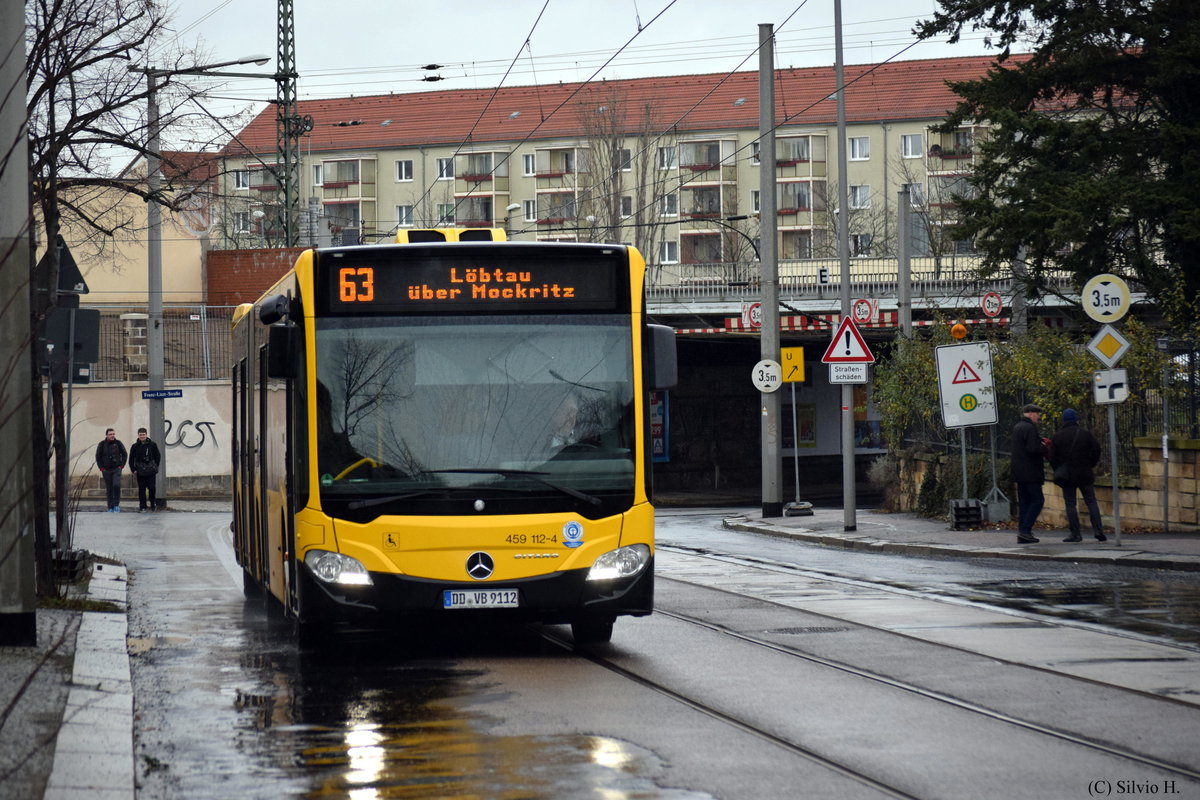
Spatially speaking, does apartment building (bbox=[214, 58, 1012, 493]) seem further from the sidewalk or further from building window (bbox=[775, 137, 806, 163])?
the sidewalk

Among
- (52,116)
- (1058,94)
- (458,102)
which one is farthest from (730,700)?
(458,102)

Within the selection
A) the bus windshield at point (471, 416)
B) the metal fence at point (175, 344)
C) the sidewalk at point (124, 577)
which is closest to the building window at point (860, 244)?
the metal fence at point (175, 344)

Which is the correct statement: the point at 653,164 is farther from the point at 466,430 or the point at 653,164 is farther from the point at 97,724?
the point at 97,724

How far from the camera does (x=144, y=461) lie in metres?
35.3

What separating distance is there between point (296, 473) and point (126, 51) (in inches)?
315

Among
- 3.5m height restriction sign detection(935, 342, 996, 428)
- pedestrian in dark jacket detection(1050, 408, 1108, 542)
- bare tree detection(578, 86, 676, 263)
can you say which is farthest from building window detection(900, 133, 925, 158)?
pedestrian in dark jacket detection(1050, 408, 1108, 542)

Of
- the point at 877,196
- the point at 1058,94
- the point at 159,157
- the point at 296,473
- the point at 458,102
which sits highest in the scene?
the point at 458,102

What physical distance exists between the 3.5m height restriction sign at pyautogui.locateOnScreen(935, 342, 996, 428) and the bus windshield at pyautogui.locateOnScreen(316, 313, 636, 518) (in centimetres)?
1464

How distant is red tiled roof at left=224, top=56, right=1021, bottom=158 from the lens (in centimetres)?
9150

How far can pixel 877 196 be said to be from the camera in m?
90.8

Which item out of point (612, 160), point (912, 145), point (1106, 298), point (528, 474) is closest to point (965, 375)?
point (1106, 298)

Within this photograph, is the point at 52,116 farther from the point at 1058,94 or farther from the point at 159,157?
the point at 1058,94

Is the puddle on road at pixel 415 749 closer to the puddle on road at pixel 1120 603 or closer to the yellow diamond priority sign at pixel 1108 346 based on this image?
the puddle on road at pixel 1120 603

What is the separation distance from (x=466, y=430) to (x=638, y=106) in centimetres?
8572
